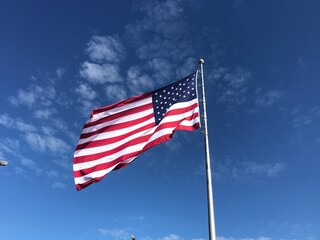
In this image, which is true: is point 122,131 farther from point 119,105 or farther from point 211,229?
point 211,229

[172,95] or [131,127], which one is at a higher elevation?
[172,95]

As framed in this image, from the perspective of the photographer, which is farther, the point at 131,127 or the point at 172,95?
the point at 172,95

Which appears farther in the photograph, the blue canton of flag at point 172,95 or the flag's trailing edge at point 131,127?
the blue canton of flag at point 172,95

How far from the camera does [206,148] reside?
513 inches

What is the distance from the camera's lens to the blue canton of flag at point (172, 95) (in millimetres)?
14898

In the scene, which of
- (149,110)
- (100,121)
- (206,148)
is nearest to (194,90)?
(149,110)

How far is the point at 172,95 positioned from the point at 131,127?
2084 millimetres

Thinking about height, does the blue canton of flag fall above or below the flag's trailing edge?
above

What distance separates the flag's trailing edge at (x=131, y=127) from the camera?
14.1m

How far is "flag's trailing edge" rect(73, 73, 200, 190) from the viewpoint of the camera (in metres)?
14.1

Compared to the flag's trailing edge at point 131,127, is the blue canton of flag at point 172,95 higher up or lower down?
higher up

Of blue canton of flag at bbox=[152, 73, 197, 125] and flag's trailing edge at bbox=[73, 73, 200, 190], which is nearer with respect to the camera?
flag's trailing edge at bbox=[73, 73, 200, 190]

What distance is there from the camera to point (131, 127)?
14930 millimetres

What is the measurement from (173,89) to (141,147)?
9.36ft
